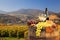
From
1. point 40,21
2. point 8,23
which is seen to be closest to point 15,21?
point 8,23

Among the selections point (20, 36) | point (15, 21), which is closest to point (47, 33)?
point (20, 36)

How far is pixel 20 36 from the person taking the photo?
9.20 metres

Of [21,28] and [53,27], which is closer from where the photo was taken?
[53,27]

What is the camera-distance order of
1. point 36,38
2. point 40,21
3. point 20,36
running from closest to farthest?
point 36,38
point 40,21
point 20,36

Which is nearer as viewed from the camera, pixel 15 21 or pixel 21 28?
pixel 21 28

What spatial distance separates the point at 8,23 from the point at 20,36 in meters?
2.27

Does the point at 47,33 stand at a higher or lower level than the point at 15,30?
higher

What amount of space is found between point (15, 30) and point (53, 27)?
846cm

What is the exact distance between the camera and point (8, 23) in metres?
11.2

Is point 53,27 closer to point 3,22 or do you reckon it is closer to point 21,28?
point 21,28

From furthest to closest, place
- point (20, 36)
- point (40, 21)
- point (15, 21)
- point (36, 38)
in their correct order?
point (15, 21), point (20, 36), point (40, 21), point (36, 38)

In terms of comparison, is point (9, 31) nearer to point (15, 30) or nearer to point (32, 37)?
point (15, 30)

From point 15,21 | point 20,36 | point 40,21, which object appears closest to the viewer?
point 40,21

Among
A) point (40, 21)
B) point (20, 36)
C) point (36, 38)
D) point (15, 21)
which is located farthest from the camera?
point (15, 21)
